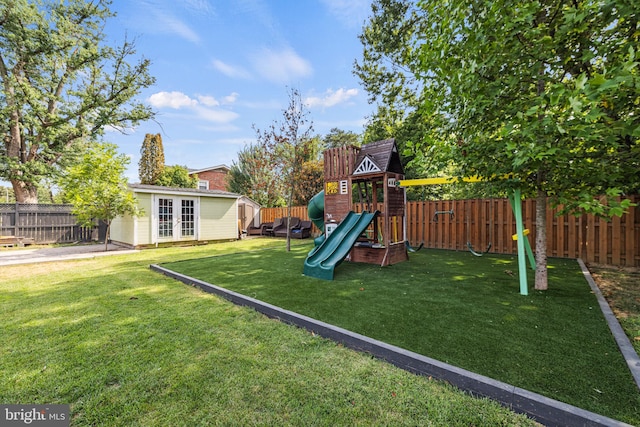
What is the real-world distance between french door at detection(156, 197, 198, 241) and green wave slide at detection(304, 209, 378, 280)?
27.0 feet

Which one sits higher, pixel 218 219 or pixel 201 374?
pixel 218 219

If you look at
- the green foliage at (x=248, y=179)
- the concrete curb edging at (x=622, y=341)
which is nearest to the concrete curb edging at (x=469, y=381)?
the concrete curb edging at (x=622, y=341)

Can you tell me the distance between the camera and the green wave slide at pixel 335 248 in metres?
5.32

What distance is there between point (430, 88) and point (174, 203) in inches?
435

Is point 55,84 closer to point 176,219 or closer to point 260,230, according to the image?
point 176,219

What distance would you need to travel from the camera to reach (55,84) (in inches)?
574

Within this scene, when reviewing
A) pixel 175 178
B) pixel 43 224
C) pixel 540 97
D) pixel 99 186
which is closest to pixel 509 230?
pixel 540 97

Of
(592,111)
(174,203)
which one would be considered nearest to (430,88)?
(592,111)

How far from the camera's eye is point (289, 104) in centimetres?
984

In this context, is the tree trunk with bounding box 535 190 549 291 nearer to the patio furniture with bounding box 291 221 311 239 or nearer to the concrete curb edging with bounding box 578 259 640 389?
the concrete curb edging with bounding box 578 259 640 389

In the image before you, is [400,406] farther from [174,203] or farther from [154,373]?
[174,203]

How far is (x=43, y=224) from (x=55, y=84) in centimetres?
836

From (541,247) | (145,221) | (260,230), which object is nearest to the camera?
(541,247)

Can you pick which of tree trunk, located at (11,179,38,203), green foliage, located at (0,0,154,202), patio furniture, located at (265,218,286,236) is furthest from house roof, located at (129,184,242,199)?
tree trunk, located at (11,179,38,203)
